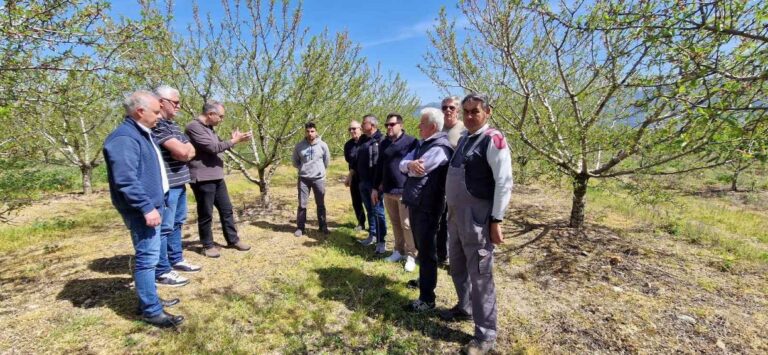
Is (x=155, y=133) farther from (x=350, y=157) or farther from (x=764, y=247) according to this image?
(x=764, y=247)

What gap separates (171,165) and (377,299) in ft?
9.10

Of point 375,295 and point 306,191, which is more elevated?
point 306,191

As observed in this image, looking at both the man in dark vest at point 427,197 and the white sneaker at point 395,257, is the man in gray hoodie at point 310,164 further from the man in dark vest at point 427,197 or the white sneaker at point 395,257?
the man in dark vest at point 427,197

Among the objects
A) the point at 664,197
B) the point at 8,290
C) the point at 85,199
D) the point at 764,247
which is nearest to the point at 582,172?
the point at 664,197

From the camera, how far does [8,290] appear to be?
4023mm

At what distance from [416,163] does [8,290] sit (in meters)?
4.98

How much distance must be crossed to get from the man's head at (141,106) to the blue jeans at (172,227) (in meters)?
0.96

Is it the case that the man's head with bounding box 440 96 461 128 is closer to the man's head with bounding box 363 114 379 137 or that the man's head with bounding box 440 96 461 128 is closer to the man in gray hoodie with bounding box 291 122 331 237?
the man's head with bounding box 363 114 379 137

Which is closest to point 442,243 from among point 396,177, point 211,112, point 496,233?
point 396,177

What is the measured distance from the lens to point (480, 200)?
282 cm

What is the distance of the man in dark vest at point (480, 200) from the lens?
265 cm

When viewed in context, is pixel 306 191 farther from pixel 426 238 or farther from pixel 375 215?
pixel 426 238

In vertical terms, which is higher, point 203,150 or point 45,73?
point 45,73

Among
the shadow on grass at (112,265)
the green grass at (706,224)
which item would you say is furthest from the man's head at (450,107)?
the shadow on grass at (112,265)
